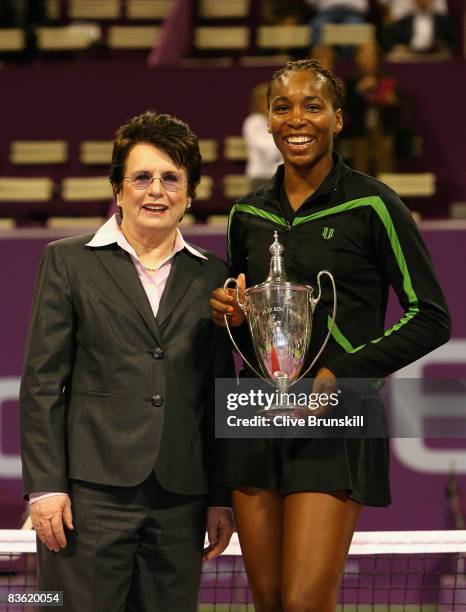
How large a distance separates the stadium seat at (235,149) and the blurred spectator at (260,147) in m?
1.12

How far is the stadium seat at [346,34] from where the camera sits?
1193cm

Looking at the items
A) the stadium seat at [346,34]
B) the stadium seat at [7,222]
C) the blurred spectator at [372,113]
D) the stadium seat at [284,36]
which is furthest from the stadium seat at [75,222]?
the stadium seat at [346,34]

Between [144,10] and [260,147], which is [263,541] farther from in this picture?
[144,10]

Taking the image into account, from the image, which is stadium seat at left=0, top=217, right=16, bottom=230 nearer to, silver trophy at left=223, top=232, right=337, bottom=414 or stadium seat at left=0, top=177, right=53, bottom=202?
stadium seat at left=0, top=177, right=53, bottom=202

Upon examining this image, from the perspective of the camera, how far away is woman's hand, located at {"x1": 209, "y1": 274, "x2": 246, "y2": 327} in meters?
3.22

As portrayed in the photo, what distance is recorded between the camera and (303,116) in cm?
327

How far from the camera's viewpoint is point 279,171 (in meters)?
3.48

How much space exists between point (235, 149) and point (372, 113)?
1.39 metres

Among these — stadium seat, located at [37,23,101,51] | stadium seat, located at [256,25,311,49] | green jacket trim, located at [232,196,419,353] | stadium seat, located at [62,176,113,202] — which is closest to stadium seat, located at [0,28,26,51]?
stadium seat, located at [37,23,101,51]

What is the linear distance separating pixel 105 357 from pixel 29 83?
28.6ft

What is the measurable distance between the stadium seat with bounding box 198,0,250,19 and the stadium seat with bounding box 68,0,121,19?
984 millimetres

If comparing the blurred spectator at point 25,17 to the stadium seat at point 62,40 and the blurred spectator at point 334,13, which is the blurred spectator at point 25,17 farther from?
the blurred spectator at point 334,13

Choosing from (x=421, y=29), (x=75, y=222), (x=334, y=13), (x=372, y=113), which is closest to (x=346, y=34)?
(x=334, y=13)

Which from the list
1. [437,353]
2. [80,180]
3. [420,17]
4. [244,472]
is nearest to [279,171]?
[244,472]
